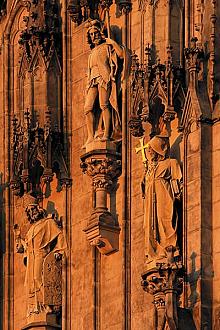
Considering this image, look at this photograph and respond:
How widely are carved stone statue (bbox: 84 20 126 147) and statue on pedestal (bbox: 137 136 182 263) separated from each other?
65.9 inches

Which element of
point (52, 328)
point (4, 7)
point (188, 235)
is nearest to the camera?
point (188, 235)

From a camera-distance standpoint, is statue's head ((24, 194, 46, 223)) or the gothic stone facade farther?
statue's head ((24, 194, 46, 223))

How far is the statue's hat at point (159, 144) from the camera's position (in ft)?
136

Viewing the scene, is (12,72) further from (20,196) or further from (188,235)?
(188,235)

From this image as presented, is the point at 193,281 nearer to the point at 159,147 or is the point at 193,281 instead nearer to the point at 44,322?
the point at 159,147

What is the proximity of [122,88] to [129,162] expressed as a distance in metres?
1.07

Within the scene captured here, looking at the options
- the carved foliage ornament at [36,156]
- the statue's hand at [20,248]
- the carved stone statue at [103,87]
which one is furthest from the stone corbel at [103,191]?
the statue's hand at [20,248]

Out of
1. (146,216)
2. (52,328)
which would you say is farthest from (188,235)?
(52,328)

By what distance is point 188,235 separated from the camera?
4075 cm

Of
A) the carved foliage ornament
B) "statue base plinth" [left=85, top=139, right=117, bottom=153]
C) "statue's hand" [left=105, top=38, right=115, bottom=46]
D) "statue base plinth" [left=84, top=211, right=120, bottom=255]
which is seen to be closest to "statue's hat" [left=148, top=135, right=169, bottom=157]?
"statue base plinth" [left=85, top=139, right=117, bottom=153]

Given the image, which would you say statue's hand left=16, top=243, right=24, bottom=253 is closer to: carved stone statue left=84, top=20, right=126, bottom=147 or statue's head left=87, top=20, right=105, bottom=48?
carved stone statue left=84, top=20, right=126, bottom=147

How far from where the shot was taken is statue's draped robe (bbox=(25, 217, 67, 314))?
4425 centimetres

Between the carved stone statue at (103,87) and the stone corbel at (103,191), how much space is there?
24 centimetres

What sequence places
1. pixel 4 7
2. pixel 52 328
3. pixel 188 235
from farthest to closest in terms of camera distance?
pixel 4 7, pixel 52 328, pixel 188 235
